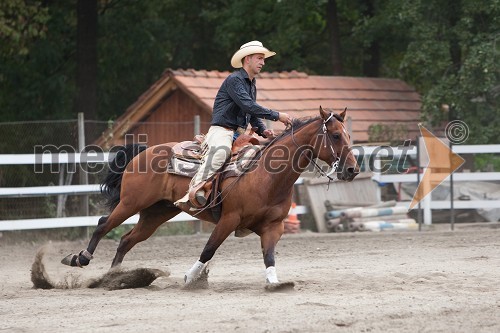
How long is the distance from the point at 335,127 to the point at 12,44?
44.7 feet

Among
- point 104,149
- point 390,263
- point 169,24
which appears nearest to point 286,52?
point 169,24

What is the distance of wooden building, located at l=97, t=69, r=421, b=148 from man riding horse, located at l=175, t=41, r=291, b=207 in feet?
25.0

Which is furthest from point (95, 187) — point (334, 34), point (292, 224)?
point (334, 34)

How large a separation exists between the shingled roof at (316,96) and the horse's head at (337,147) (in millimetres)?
9317

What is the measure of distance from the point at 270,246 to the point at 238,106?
1631 millimetres

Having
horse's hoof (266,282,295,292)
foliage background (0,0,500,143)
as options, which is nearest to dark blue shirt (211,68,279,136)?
horse's hoof (266,282,295,292)

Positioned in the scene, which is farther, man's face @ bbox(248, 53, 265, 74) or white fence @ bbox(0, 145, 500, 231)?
white fence @ bbox(0, 145, 500, 231)

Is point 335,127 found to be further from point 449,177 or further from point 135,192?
point 449,177

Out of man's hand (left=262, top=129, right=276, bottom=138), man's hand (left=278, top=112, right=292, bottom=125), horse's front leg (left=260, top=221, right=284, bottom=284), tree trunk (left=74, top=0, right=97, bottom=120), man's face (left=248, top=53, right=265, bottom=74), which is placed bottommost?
horse's front leg (left=260, top=221, right=284, bottom=284)

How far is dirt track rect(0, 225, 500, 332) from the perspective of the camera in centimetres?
773

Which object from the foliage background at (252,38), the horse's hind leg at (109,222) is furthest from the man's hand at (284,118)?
the foliage background at (252,38)

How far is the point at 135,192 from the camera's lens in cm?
1104

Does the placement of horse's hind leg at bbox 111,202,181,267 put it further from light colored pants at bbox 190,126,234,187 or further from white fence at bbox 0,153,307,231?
white fence at bbox 0,153,307,231

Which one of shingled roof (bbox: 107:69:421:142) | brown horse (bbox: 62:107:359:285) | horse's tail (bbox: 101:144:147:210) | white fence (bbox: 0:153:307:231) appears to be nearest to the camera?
brown horse (bbox: 62:107:359:285)
